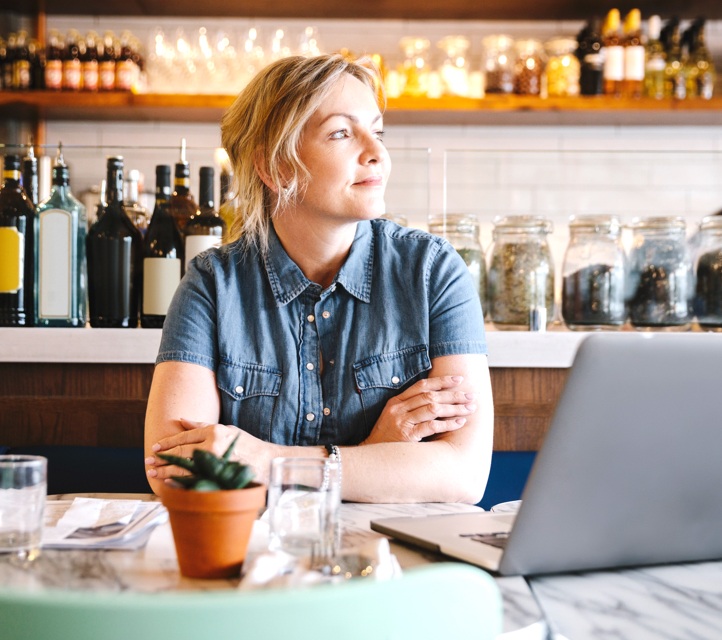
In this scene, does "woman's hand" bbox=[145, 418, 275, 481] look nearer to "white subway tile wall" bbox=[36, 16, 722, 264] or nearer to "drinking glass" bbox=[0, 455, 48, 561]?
"drinking glass" bbox=[0, 455, 48, 561]

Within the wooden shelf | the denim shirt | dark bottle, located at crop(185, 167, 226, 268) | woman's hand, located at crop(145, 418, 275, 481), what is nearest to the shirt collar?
the denim shirt

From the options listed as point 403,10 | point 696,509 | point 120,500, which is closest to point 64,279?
point 120,500

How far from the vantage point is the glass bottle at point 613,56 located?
Answer: 9.87 feet

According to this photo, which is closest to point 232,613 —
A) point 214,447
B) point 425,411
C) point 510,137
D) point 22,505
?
point 22,505

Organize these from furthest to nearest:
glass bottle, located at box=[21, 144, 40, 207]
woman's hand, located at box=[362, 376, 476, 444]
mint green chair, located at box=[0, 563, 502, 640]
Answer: glass bottle, located at box=[21, 144, 40, 207]
woman's hand, located at box=[362, 376, 476, 444]
mint green chair, located at box=[0, 563, 502, 640]

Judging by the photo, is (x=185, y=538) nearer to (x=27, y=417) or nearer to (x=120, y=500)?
(x=120, y=500)

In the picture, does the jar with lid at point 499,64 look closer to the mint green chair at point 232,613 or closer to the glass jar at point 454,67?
the glass jar at point 454,67

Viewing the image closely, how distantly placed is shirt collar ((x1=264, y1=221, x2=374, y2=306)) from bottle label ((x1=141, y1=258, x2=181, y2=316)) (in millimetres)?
434

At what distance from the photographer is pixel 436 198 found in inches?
77.0

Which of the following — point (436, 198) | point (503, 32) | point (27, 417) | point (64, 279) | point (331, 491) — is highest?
point (503, 32)

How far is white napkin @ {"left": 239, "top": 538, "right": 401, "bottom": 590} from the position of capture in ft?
1.87

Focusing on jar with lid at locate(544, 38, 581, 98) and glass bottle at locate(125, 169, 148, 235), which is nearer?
glass bottle at locate(125, 169, 148, 235)

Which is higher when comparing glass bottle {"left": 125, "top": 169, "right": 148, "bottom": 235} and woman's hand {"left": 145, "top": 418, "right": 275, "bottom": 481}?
glass bottle {"left": 125, "top": 169, "right": 148, "bottom": 235}

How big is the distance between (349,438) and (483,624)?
97 centimetres
